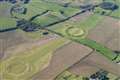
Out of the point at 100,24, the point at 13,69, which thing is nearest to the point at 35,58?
the point at 13,69

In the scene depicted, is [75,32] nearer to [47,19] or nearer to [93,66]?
A: [47,19]

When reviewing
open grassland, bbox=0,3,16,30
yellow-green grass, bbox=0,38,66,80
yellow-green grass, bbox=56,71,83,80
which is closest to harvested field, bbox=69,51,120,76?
yellow-green grass, bbox=56,71,83,80

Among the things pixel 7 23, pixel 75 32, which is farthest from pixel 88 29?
pixel 7 23

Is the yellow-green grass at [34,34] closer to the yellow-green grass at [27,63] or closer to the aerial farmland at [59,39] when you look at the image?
the aerial farmland at [59,39]

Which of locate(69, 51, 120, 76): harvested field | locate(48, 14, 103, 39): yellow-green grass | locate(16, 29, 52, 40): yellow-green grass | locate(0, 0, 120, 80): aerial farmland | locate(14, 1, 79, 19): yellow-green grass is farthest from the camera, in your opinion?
locate(14, 1, 79, 19): yellow-green grass

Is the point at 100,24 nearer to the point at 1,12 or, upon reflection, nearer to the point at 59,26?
the point at 59,26

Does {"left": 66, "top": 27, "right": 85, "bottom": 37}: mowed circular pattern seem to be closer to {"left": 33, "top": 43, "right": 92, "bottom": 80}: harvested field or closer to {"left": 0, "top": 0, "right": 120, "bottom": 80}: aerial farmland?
{"left": 0, "top": 0, "right": 120, "bottom": 80}: aerial farmland
